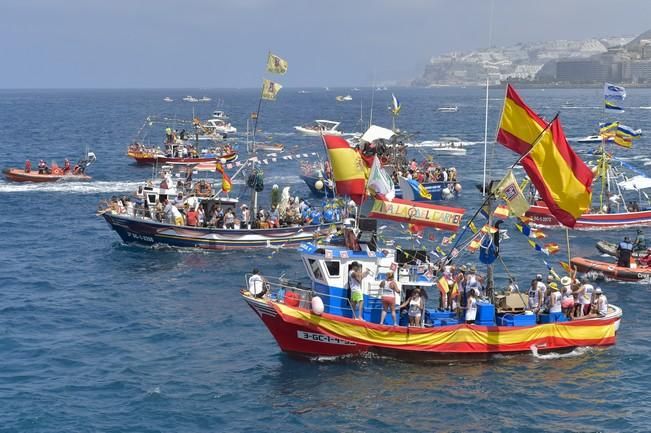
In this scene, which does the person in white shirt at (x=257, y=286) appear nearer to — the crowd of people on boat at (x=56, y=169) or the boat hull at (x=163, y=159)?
the boat hull at (x=163, y=159)

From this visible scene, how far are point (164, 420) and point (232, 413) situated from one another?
2.25 metres

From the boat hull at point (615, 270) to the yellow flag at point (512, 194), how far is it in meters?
14.5

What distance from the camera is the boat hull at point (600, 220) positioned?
2363 inches

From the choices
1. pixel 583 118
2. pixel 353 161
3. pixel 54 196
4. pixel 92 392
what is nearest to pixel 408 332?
pixel 353 161

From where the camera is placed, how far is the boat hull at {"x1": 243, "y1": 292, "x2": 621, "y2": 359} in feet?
106

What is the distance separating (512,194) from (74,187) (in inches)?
2207

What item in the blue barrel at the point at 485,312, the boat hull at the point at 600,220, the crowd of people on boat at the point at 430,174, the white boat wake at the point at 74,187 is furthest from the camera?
the white boat wake at the point at 74,187

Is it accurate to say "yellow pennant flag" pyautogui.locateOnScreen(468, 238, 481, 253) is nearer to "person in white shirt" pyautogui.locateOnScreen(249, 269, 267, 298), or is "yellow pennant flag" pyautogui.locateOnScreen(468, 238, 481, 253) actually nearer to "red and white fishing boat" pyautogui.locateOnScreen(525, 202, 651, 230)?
"person in white shirt" pyautogui.locateOnScreen(249, 269, 267, 298)

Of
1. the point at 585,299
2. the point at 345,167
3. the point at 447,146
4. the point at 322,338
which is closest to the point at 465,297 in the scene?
the point at 585,299

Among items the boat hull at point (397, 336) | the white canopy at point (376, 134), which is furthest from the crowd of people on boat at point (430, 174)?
the boat hull at point (397, 336)

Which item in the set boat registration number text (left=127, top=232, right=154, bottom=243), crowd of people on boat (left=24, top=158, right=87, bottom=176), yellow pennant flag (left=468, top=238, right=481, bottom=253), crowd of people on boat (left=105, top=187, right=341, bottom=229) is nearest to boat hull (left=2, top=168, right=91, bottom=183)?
crowd of people on boat (left=24, top=158, right=87, bottom=176)

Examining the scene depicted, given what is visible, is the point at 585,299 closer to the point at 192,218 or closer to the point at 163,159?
the point at 192,218

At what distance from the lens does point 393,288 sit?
106 ft

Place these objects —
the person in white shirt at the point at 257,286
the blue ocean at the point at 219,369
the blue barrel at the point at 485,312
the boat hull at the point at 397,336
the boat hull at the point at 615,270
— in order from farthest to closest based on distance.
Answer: the boat hull at the point at 615,270
the person in white shirt at the point at 257,286
the blue barrel at the point at 485,312
the boat hull at the point at 397,336
the blue ocean at the point at 219,369
